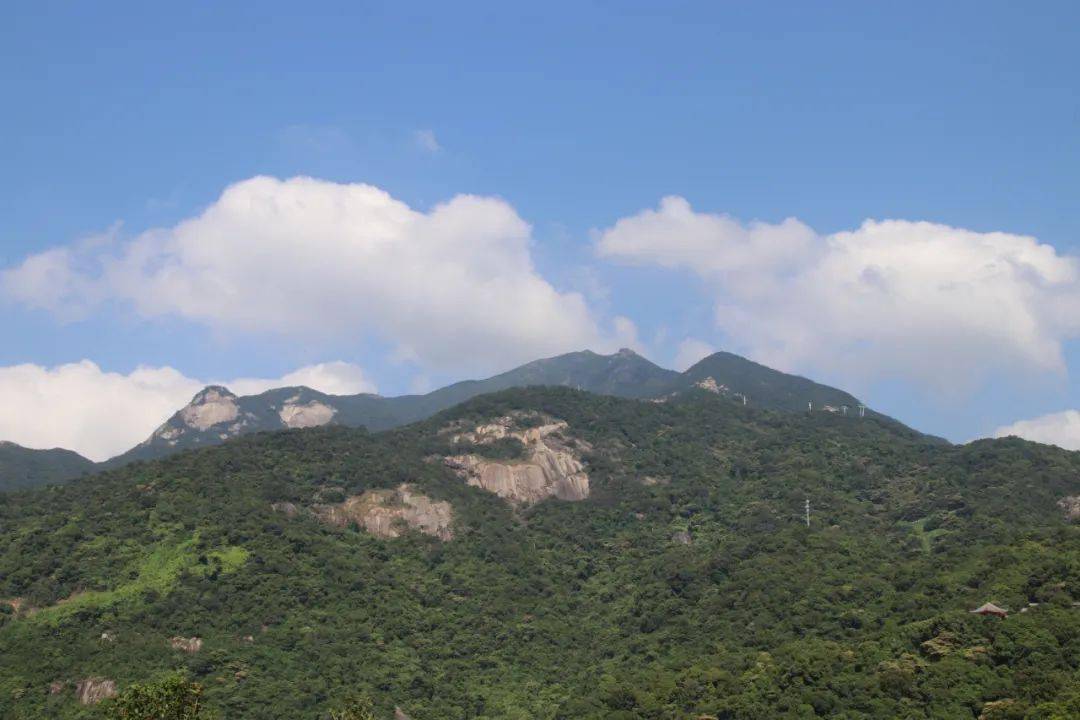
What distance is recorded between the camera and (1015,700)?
89188 millimetres

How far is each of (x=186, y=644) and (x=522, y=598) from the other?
57.5 meters

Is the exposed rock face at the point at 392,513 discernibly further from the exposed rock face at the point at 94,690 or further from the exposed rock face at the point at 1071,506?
the exposed rock face at the point at 1071,506

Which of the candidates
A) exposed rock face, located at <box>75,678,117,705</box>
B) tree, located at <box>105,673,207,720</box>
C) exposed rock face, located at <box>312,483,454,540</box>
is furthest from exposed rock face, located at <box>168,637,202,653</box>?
tree, located at <box>105,673,207,720</box>

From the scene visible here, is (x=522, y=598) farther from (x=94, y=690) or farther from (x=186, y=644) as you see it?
(x=94, y=690)

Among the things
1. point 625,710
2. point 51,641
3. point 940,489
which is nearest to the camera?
point 625,710

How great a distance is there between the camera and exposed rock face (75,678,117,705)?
115 meters

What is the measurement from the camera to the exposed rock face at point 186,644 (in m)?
129

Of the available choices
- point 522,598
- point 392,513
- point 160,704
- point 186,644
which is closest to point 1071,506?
point 522,598

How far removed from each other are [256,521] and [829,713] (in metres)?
100

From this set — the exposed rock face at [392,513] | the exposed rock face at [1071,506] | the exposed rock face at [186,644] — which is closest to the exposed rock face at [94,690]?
the exposed rock face at [186,644]

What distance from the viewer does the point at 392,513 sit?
18562 cm

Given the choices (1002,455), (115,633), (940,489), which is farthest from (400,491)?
(1002,455)

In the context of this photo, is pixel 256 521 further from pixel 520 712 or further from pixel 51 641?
pixel 520 712

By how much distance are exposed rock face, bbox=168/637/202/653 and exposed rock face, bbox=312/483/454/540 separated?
49.4 metres
